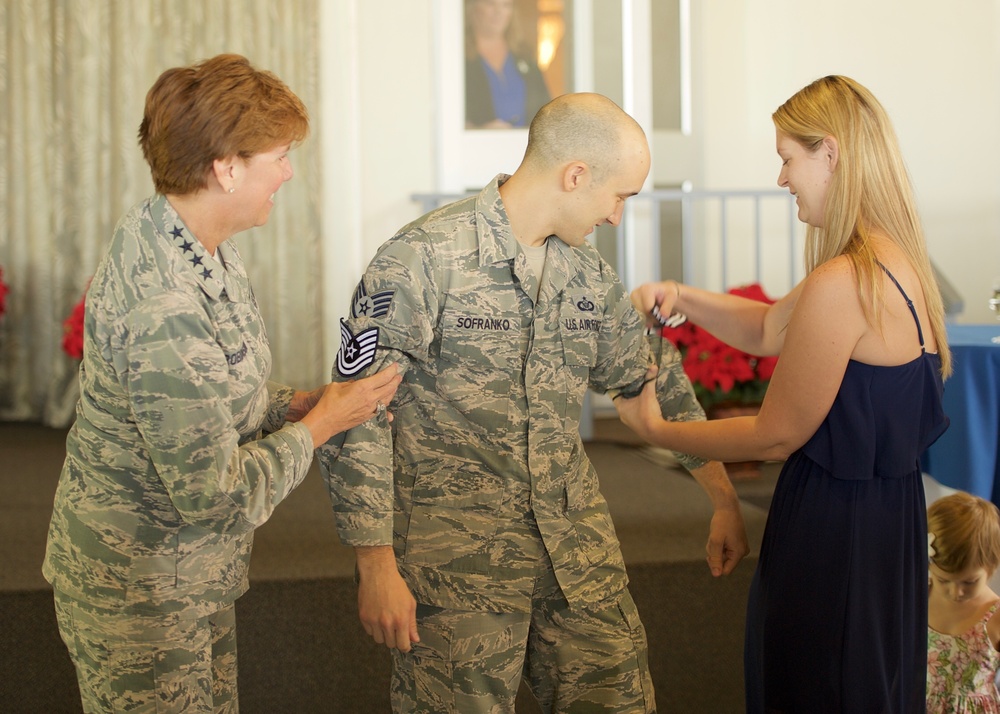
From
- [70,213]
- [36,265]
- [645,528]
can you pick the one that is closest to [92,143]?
[70,213]

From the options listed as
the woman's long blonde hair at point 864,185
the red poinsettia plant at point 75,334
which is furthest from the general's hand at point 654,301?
the red poinsettia plant at point 75,334

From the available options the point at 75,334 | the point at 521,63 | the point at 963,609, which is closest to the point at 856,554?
the point at 963,609

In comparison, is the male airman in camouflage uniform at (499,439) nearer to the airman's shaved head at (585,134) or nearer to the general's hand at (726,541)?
the airman's shaved head at (585,134)

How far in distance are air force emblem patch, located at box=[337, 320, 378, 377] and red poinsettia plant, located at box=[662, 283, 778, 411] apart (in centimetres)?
247

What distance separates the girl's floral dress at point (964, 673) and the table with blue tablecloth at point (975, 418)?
407 millimetres

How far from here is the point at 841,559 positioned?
64.0 inches

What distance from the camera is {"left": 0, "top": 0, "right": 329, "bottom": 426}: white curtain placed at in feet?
16.1

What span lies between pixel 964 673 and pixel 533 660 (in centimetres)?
95

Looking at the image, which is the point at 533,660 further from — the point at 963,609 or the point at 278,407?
the point at 963,609

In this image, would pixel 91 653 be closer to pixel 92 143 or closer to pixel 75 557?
pixel 75 557

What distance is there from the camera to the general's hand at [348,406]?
1.51 meters

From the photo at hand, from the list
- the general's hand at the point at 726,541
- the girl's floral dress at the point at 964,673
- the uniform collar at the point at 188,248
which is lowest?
the girl's floral dress at the point at 964,673

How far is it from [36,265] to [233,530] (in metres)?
4.06

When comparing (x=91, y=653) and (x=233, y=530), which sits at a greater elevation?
(x=233, y=530)
